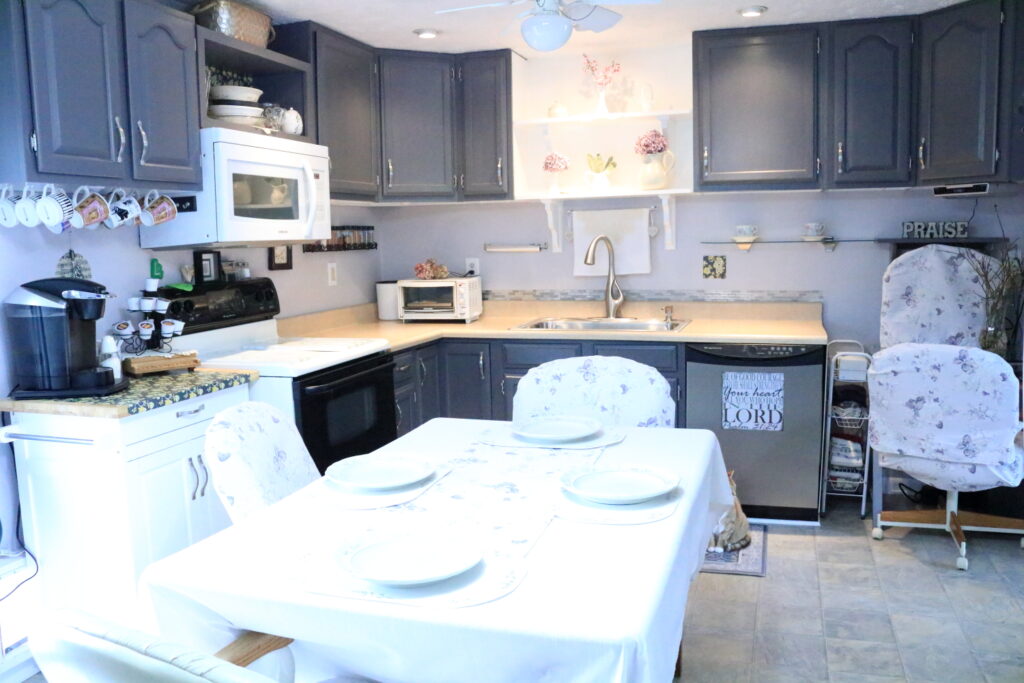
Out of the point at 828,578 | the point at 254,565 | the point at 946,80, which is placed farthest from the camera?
the point at 946,80

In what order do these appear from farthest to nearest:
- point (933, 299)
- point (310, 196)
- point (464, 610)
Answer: point (933, 299), point (310, 196), point (464, 610)

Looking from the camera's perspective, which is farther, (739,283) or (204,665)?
(739,283)

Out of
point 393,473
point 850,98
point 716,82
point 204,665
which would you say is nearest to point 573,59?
point 716,82

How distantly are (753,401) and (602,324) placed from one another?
3.10ft

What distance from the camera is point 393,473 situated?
6.37ft

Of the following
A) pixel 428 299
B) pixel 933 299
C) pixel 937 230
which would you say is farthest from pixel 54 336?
pixel 937 230

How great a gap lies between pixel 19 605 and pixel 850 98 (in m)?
3.68

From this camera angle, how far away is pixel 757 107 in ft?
12.7

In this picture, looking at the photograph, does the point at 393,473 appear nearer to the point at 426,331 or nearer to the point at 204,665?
the point at 204,665

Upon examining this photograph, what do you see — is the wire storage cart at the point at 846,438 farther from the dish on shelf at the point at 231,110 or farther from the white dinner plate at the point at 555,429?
the dish on shelf at the point at 231,110

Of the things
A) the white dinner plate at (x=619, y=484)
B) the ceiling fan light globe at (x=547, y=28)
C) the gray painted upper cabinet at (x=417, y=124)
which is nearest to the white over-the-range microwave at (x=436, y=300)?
the gray painted upper cabinet at (x=417, y=124)

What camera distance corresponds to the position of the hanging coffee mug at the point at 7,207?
8.43 ft

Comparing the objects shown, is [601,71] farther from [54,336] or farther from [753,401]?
[54,336]

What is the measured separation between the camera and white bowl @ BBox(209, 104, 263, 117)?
10.5ft
